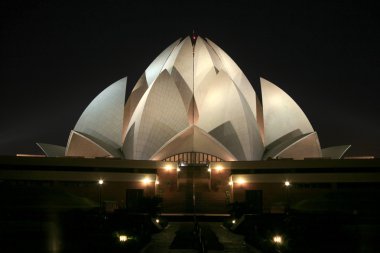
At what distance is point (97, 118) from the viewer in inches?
1286

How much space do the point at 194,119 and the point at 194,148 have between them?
2.00 meters

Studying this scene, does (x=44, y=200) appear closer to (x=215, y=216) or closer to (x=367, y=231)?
(x=215, y=216)

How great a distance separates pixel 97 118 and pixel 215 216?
11998 mm

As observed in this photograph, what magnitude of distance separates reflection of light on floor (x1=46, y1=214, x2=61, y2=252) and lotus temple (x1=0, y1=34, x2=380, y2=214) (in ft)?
21.2

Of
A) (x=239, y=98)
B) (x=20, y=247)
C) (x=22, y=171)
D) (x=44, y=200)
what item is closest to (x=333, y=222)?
(x=20, y=247)

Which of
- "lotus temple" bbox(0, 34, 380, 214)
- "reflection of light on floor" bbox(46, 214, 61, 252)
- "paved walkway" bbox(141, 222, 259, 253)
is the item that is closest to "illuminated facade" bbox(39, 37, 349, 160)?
"lotus temple" bbox(0, 34, 380, 214)

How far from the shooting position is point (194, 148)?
102 ft

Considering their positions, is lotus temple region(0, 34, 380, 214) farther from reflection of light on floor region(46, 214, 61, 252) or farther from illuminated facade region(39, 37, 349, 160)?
reflection of light on floor region(46, 214, 61, 252)

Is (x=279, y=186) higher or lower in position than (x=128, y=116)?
lower

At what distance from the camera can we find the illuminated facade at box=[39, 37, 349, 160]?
30828 millimetres

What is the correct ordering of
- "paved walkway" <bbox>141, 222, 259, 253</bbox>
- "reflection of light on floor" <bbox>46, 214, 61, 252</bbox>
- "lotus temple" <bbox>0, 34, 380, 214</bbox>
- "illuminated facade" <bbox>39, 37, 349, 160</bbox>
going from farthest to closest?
"illuminated facade" <bbox>39, 37, 349, 160</bbox>, "lotus temple" <bbox>0, 34, 380, 214</bbox>, "paved walkway" <bbox>141, 222, 259, 253</bbox>, "reflection of light on floor" <bbox>46, 214, 61, 252</bbox>

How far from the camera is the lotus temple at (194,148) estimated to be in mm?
28031

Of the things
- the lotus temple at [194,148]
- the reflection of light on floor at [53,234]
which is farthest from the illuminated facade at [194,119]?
the reflection of light on floor at [53,234]

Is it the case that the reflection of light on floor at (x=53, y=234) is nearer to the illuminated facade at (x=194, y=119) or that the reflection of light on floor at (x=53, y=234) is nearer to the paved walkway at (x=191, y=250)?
the paved walkway at (x=191, y=250)
